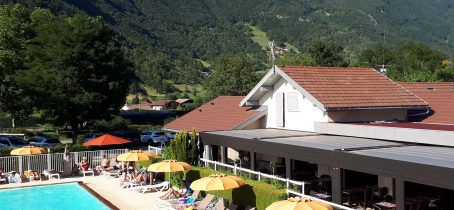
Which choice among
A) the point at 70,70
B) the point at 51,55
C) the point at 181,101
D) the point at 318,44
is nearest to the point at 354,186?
the point at 70,70

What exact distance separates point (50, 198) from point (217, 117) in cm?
1088

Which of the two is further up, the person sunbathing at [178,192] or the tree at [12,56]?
the tree at [12,56]

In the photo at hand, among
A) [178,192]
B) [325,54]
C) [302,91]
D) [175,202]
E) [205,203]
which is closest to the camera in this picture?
[205,203]

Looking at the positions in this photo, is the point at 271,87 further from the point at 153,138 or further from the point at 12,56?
the point at 12,56

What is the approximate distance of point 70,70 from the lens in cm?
4216

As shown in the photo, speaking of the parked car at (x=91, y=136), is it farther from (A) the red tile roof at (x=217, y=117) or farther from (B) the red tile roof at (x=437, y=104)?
(B) the red tile roof at (x=437, y=104)

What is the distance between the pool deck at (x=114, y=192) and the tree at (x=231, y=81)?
1758 inches

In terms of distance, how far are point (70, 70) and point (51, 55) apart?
415cm

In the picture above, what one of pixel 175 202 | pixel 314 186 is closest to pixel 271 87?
pixel 314 186

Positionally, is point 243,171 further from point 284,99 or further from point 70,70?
point 70,70

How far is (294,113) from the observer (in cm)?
2219

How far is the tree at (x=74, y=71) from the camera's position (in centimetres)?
4244

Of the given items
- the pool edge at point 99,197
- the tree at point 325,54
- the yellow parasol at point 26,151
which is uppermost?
the tree at point 325,54

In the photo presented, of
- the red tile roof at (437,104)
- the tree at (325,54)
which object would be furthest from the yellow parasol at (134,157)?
the tree at (325,54)
